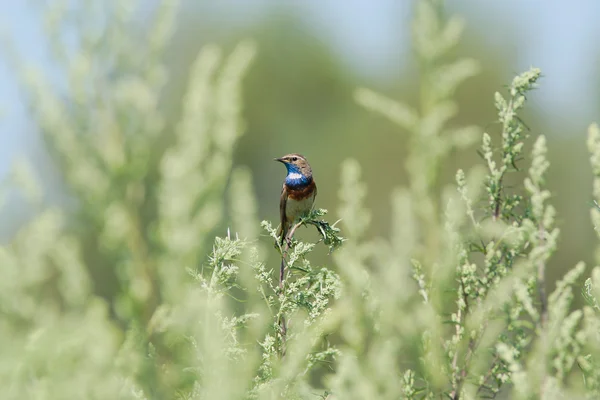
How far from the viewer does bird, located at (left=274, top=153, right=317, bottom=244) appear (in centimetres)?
764

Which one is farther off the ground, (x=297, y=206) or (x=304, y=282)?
(x=297, y=206)

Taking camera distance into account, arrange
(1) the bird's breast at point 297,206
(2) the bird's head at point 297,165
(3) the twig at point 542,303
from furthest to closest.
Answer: (2) the bird's head at point 297,165 → (1) the bird's breast at point 297,206 → (3) the twig at point 542,303

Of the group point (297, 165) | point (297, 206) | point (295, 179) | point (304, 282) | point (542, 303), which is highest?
point (297, 165)

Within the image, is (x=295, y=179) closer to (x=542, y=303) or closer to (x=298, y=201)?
(x=298, y=201)

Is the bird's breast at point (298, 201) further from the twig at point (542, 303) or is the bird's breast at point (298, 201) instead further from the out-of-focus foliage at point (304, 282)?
Result: the twig at point (542, 303)

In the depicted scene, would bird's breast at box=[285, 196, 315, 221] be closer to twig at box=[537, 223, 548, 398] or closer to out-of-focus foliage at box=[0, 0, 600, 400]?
out-of-focus foliage at box=[0, 0, 600, 400]

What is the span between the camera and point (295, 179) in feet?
25.8

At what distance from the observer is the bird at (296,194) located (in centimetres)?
764

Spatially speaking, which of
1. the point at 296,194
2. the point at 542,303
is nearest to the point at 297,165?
the point at 296,194

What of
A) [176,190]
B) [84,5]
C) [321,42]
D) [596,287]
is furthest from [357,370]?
[321,42]

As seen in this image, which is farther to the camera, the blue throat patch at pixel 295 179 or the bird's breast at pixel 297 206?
the blue throat patch at pixel 295 179

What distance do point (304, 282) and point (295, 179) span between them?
416 centimetres

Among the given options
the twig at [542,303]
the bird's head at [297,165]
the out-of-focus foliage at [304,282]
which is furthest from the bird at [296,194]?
the twig at [542,303]

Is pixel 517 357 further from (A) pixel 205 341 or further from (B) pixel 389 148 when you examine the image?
(B) pixel 389 148
